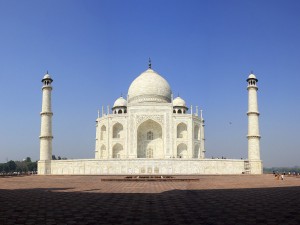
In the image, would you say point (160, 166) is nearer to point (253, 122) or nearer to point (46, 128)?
point (253, 122)

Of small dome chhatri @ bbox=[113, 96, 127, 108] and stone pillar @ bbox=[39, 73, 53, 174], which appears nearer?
stone pillar @ bbox=[39, 73, 53, 174]

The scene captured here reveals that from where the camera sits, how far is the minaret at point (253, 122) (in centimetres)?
3319

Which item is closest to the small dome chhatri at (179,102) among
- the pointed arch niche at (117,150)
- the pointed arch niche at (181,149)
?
the pointed arch niche at (181,149)

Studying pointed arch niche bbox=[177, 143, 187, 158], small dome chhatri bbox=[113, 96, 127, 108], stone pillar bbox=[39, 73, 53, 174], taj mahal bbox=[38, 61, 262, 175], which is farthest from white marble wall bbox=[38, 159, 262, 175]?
small dome chhatri bbox=[113, 96, 127, 108]

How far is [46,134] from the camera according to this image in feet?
112

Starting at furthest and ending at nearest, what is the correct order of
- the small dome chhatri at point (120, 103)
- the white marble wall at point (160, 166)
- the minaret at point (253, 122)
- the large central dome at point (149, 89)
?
the small dome chhatri at point (120, 103) < the large central dome at point (149, 89) < the minaret at point (253, 122) < the white marble wall at point (160, 166)

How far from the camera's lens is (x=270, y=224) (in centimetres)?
555

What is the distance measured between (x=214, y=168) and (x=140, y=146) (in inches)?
392

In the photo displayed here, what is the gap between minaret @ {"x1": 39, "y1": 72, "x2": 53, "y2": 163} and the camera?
1339 inches

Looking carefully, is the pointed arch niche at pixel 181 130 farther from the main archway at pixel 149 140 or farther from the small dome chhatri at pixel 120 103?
the small dome chhatri at pixel 120 103

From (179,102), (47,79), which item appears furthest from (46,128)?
(179,102)

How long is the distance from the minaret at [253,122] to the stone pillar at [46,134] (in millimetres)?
19691

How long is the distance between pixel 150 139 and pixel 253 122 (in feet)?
37.6

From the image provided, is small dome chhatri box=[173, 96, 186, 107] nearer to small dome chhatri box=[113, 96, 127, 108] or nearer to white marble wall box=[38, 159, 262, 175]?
small dome chhatri box=[113, 96, 127, 108]
